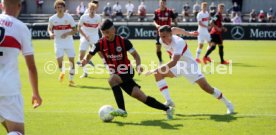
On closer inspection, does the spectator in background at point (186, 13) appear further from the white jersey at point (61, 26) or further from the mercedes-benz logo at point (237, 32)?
the white jersey at point (61, 26)

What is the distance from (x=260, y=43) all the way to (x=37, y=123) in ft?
78.4

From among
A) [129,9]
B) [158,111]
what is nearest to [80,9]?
[129,9]

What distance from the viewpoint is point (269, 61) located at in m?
21.2

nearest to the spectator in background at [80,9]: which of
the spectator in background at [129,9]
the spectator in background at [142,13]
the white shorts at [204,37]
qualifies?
the spectator in background at [129,9]

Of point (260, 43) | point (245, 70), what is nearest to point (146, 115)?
point (245, 70)

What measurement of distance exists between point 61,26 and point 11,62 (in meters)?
9.65

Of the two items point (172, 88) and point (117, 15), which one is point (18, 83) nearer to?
point (172, 88)

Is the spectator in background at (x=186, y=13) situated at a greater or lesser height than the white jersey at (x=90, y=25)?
lesser

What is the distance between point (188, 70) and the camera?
985 cm

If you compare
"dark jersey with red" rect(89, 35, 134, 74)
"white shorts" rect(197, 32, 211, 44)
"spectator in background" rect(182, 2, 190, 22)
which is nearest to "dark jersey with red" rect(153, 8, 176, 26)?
"white shorts" rect(197, 32, 211, 44)

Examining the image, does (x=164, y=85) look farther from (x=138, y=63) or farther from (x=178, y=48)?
(x=138, y=63)

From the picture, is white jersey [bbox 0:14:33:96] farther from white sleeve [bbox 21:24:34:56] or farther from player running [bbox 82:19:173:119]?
player running [bbox 82:19:173:119]

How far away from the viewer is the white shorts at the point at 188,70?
9781mm

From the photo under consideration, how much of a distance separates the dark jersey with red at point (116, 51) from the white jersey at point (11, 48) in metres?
3.76
